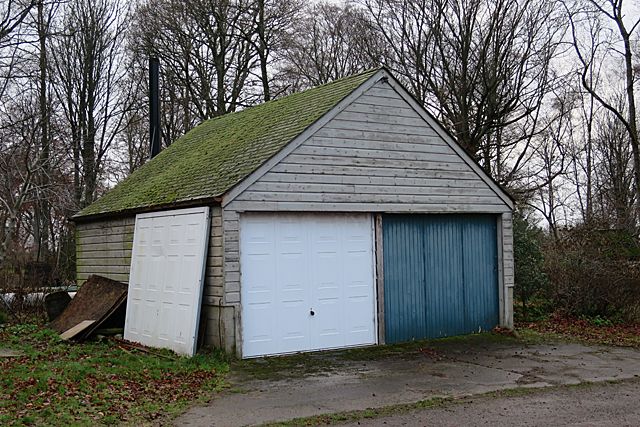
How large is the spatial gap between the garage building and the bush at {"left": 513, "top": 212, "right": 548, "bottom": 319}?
7.88 ft

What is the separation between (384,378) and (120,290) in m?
6.75

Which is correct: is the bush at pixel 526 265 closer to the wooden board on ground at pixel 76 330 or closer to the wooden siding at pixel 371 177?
the wooden siding at pixel 371 177

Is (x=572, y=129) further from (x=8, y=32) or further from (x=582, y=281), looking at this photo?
(x=8, y=32)

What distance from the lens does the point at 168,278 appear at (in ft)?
44.0

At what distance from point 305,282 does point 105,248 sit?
593 centimetres

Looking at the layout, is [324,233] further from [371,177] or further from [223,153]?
[223,153]

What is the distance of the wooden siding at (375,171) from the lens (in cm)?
1306

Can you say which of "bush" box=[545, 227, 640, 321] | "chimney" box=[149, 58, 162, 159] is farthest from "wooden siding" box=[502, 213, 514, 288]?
"chimney" box=[149, 58, 162, 159]

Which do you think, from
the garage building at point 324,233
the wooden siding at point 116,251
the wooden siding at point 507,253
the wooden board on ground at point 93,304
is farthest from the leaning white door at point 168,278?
the wooden siding at point 507,253

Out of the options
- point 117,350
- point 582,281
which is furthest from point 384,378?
point 582,281

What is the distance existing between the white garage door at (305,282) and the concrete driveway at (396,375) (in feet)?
1.47

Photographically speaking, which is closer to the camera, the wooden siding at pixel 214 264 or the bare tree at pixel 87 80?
the wooden siding at pixel 214 264

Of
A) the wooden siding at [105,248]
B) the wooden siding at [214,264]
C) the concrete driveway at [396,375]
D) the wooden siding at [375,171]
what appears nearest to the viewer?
the concrete driveway at [396,375]

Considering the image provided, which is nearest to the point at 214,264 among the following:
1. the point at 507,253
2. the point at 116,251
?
the point at 116,251
